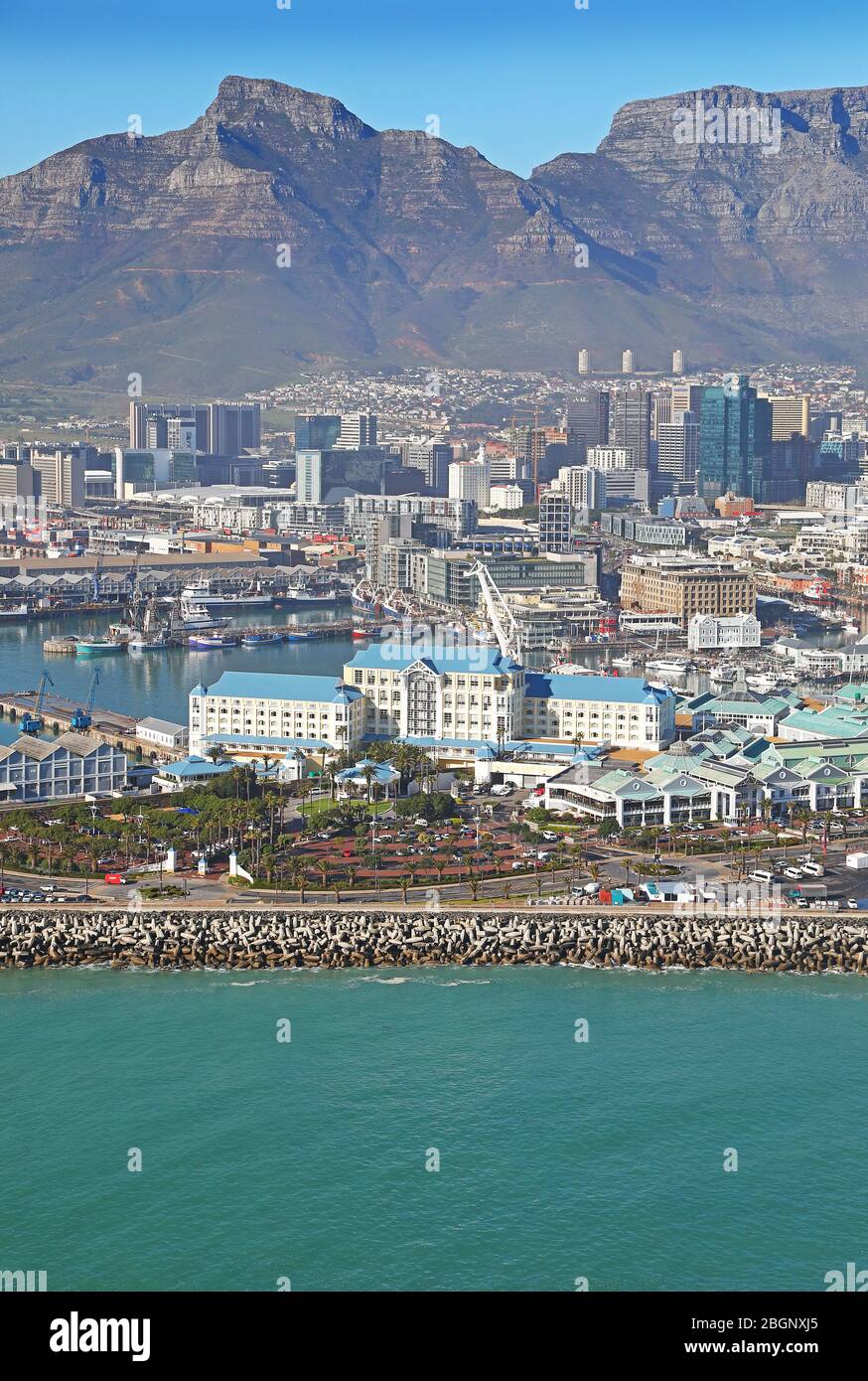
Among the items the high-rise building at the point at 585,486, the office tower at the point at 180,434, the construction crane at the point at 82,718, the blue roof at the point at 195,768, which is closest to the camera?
the blue roof at the point at 195,768

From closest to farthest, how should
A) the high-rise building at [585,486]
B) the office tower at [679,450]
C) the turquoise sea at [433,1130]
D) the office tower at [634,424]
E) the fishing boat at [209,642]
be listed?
1. the turquoise sea at [433,1130]
2. the fishing boat at [209,642]
3. the high-rise building at [585,486]
4. the office tower at [679,450]
5. the office tower at [634,424]

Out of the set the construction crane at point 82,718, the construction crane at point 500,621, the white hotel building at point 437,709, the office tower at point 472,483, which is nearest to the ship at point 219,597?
the construction crane at point 500,621

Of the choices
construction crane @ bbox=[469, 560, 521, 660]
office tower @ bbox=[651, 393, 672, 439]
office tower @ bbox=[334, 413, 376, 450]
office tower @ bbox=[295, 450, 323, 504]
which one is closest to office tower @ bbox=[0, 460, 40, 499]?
office tower @ bbox=[295, 450, 323, 504]

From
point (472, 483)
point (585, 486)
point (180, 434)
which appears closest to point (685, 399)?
point (472, 483)

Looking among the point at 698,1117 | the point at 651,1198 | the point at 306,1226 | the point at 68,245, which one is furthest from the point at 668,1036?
the point at 68,245

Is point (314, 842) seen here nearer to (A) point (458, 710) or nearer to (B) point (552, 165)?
(A) point (458, 710)

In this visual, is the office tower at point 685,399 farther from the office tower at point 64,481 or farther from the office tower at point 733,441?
the office tower at point 64,481
